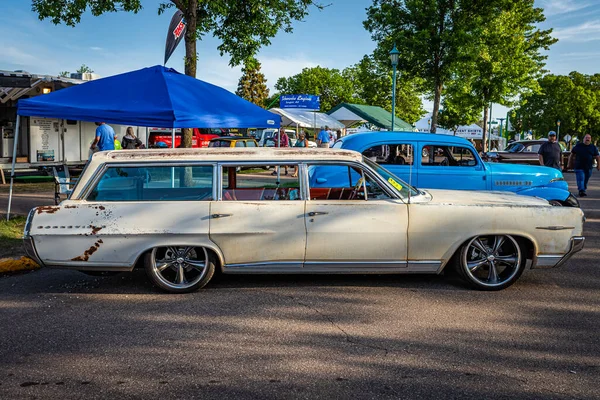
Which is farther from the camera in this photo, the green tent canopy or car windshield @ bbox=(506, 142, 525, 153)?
the green tent canopy

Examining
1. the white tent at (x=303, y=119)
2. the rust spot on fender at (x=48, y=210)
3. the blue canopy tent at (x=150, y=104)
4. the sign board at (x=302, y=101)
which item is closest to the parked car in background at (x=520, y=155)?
the white tent at (x=303, y=119)

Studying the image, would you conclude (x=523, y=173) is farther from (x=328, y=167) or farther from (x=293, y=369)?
(x=293, y=369)

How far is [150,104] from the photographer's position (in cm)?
959

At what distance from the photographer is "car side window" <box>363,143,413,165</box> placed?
930 centimetres

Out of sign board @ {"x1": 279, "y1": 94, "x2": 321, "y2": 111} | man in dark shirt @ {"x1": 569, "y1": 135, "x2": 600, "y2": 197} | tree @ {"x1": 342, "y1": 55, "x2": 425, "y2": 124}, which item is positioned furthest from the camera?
tree @ {"x1": 342, "y1": 55, "x2": 425, "y2": 124}

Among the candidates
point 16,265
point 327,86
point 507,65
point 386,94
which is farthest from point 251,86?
point 16,265

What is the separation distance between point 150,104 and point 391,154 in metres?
4.19

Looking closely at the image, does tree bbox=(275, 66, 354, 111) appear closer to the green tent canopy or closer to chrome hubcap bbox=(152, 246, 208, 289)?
the green tent canopy

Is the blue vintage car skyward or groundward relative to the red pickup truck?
groundward

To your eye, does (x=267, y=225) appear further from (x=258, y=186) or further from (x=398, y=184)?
(x=398, y=184)

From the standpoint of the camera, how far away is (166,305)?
17.6 ft

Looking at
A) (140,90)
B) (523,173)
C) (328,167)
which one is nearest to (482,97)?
(523,173)

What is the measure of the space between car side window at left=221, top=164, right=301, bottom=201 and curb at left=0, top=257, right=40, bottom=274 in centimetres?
306

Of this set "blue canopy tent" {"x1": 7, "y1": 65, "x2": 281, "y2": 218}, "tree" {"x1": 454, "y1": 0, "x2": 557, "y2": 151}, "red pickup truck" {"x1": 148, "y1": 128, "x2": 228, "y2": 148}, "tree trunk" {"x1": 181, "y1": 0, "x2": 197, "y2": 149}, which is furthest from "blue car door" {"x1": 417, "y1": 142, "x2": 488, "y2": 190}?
"tree" {"x1": 454, "y1": 0, "x2": 557, "y2": 151}
